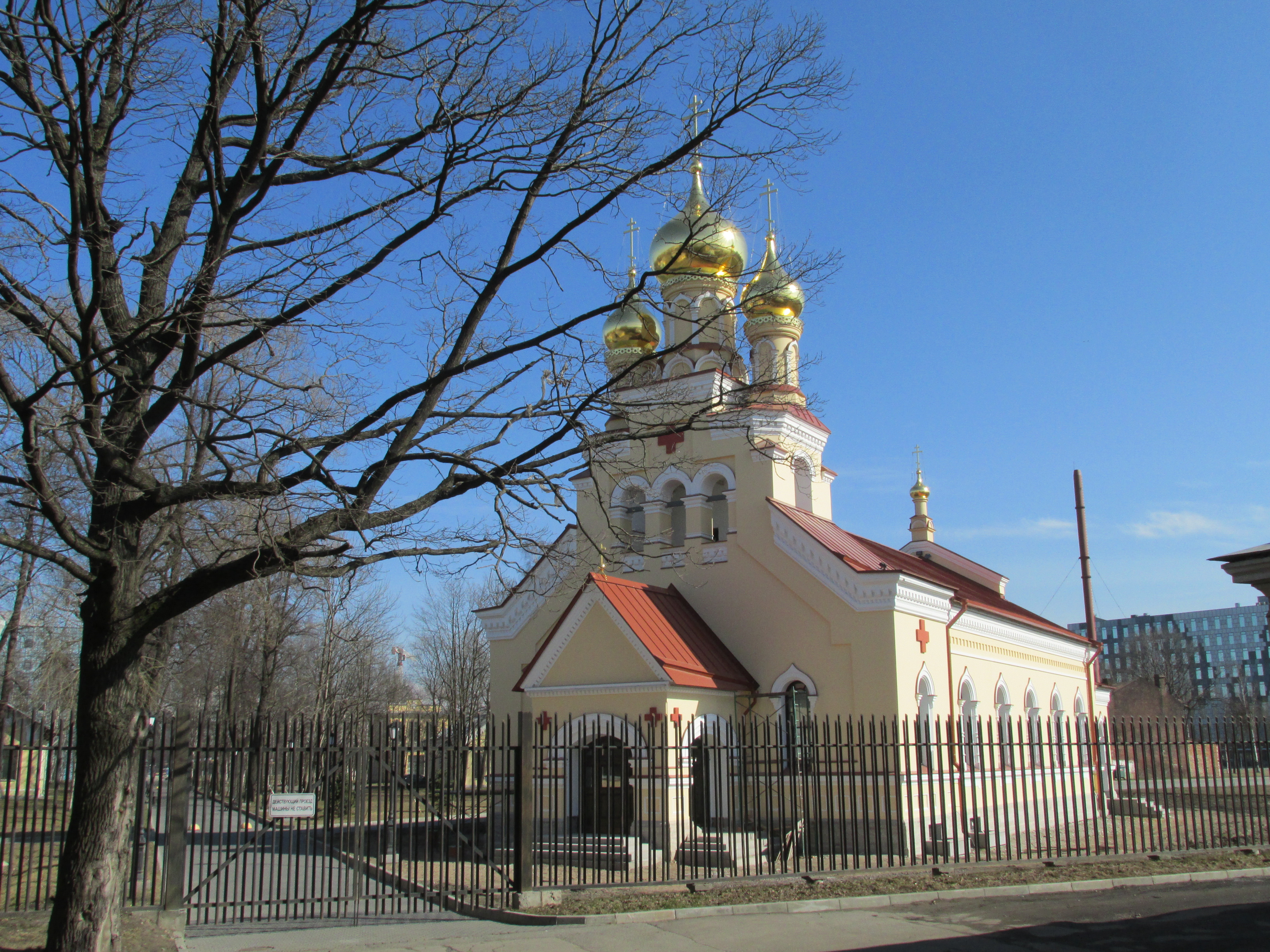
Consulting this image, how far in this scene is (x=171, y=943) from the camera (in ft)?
28.5

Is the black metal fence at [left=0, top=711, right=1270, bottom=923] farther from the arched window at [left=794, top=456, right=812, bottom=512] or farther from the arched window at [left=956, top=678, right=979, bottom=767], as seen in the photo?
the arched window at [left=794, top=456, right=812, bottom=512]

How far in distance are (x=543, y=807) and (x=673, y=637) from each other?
13.1 ft

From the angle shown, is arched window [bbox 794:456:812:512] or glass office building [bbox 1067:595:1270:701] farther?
glass office building [bbox 1067:595:1270:701]

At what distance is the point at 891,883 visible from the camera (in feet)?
42.1

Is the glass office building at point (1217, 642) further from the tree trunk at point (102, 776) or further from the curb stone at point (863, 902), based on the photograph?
the tree trunk at point (102, 776)

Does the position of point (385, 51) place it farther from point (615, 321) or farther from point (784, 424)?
point (615, 321)

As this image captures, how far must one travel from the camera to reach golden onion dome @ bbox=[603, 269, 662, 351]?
→ 24609 mm

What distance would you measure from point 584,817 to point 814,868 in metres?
4.36

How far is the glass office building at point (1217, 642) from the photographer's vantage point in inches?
4429

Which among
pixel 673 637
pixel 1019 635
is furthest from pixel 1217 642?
pixel 673 637

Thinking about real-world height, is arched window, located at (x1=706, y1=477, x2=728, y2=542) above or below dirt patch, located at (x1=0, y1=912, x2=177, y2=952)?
above

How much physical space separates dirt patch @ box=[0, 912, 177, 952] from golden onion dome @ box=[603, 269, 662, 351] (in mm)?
17289

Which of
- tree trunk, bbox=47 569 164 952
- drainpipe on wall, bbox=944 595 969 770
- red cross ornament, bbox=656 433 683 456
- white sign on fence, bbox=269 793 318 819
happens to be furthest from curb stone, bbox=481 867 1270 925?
red cross ornament, bbox=656 433 683 456

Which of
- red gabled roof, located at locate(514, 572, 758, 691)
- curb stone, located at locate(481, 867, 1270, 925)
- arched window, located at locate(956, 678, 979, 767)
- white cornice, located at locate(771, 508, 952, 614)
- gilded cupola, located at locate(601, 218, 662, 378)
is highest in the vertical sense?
gilded cupola, located at locate(601, 218, 662, 378)
